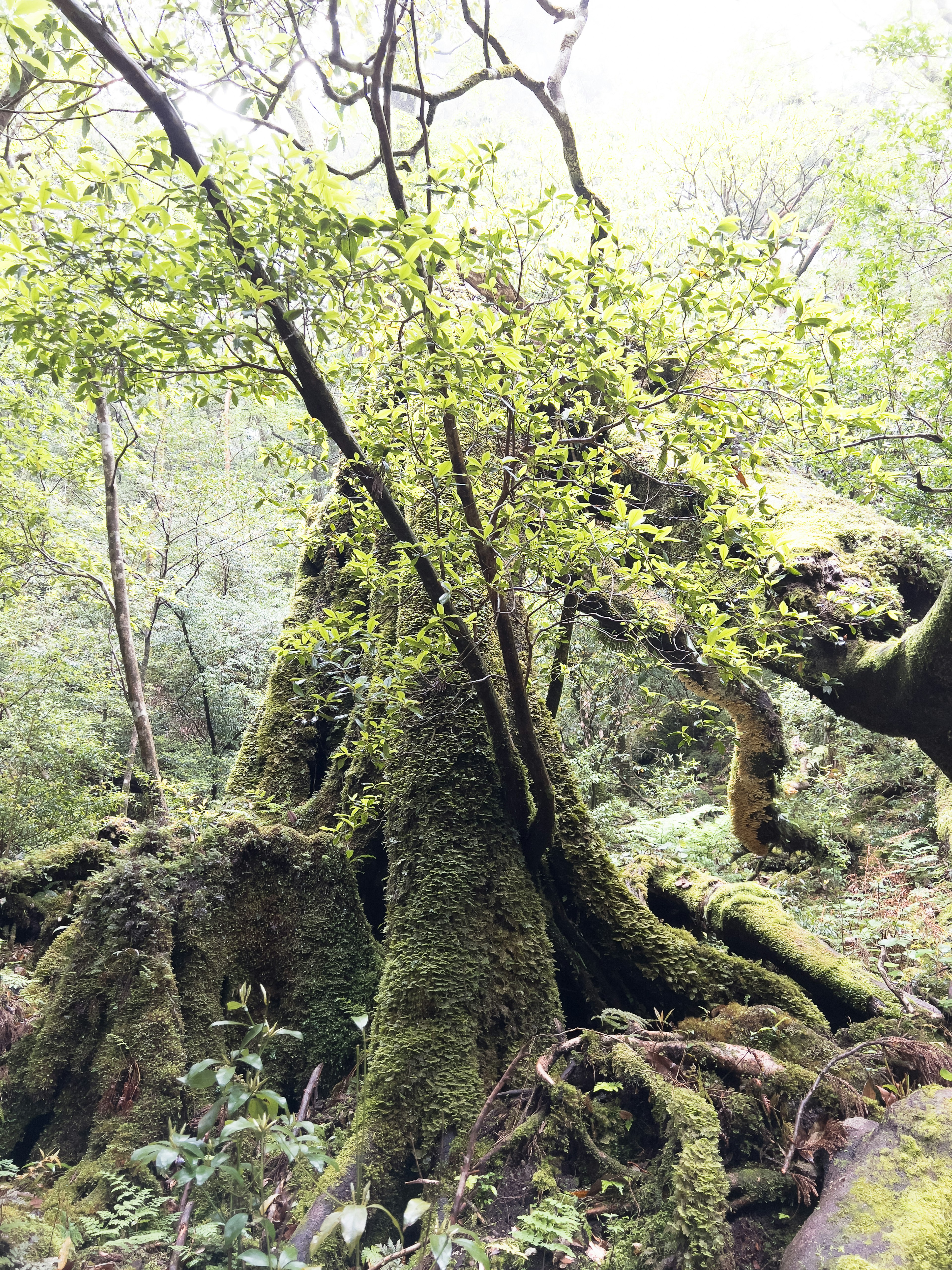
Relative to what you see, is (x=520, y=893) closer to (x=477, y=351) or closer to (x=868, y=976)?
(x=868, y=976)

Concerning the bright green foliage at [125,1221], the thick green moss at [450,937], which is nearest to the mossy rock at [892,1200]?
the thick green moss at [450,937]

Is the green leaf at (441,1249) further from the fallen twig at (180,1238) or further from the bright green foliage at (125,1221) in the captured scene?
the bright green foliage at (125,1221)

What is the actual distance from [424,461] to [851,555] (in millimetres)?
3076

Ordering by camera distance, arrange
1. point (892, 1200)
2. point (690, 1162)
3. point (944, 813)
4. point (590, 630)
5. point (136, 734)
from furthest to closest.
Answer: point (136, 734) → point (590, 630) → point (944, 813) → point (690, 1162) → point (892, 1200)

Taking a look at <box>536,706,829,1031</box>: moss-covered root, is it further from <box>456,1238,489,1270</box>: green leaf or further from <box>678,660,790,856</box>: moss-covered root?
<box>456,1238,489,1270</box>: green leaf

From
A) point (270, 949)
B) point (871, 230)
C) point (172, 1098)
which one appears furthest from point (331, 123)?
point (871, 230)

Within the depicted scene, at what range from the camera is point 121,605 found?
7.27 metres

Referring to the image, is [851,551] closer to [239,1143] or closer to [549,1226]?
[549,1226]

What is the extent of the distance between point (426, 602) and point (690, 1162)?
10.5ft

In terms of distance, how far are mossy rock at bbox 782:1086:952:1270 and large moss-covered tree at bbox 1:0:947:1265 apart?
36cm

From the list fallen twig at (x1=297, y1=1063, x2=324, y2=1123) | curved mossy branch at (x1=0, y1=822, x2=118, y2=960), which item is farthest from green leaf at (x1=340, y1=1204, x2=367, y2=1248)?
curved mossy branch at (x1=0, y1=822, x2=118, y2=960)

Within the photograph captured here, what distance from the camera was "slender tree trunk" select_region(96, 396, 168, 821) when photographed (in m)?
7.19

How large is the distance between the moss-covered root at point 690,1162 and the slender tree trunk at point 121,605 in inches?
234

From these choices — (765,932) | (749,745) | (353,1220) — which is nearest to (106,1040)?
(353,1220)
